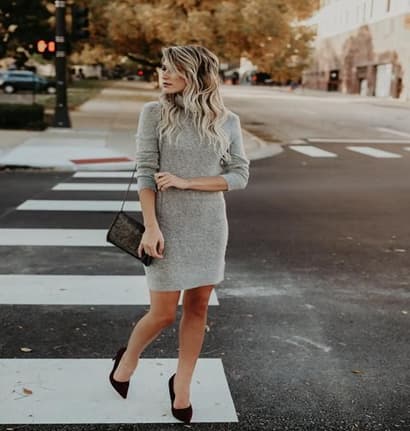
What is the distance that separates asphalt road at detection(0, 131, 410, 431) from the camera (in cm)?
376

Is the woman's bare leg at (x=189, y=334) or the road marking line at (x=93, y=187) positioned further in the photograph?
the road marking line at (x=93, y=187)

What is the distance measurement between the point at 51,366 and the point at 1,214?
490 cm

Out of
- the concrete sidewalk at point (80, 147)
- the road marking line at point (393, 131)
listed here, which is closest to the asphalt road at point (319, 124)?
the road marking line at point (393, 131)

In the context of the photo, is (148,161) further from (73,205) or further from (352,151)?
(352,151)

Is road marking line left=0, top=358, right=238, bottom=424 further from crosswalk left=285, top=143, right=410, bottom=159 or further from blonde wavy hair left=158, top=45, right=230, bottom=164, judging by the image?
crosswalk left=285, top=143, right=410, bottom=159

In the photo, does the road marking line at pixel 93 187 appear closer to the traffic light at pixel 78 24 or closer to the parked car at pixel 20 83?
the traffic light at pixel 78 24

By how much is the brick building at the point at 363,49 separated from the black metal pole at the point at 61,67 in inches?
1159

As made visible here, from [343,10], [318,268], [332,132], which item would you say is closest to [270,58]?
[332,132]

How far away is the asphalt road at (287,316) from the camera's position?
3.76 metres

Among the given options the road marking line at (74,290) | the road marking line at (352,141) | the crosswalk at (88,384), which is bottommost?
the road marking line at (352,141)

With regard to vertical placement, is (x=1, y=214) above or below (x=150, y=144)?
below

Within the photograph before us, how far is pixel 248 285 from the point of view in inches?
233

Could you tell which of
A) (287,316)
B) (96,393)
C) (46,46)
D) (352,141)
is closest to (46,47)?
(46,46)

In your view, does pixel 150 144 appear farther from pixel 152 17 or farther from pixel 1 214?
pixel 152 17
